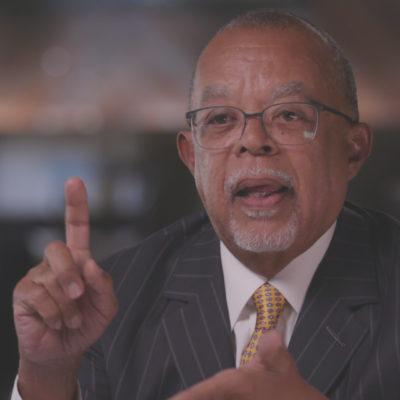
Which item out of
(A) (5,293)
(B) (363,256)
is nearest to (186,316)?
(B) (363,256)

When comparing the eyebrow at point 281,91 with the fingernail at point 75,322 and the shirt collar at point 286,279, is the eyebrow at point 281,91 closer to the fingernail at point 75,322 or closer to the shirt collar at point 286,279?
the shirt collar at point 286,279

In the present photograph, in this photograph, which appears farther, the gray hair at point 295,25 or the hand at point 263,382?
the gray hair at point 295,25

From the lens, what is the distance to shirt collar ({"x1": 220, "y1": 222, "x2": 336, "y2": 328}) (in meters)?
1.16

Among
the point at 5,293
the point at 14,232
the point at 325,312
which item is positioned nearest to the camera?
the point at 325,312

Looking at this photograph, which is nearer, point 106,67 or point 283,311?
point 283,311

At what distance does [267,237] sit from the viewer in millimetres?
1071

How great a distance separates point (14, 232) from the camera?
323 centimetres

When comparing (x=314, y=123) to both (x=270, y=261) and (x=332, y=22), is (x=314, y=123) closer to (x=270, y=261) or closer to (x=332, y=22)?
(x=270, y=261)

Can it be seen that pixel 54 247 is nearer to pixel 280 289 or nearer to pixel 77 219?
pixel 77 219

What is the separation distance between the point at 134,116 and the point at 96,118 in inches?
8.8

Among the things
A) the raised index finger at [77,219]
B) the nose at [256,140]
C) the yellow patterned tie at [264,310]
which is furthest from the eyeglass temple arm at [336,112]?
the raised index finger at [77,219]

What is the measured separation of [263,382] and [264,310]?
0.35 metres

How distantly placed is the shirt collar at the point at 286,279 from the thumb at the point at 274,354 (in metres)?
0.34

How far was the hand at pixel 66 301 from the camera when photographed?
95 centimetres
